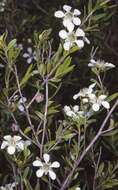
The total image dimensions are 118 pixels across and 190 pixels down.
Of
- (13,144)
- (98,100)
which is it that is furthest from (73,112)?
(13,144)

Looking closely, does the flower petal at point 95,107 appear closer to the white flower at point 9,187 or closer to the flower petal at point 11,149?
the flower petal at point 11,149

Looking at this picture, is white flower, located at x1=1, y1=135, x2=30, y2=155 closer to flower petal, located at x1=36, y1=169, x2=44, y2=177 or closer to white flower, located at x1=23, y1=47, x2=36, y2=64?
flower petal, located at x1=36, y1=169, x2=44, y2=177

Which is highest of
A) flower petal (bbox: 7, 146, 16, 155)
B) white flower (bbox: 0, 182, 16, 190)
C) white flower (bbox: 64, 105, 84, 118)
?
white flower (bbox: 64, 105, 84, 118)

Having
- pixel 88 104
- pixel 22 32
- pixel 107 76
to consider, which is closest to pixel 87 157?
pixel 88 104

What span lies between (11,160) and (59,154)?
0.32 m

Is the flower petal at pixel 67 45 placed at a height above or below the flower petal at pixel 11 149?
above

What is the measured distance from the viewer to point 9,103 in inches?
56.3

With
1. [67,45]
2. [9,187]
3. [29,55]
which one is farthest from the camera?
[29,55]

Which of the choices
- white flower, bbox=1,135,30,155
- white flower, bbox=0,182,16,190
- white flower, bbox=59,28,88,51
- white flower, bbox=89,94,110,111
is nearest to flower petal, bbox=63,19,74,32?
white flower, bbox=59,28,88,51

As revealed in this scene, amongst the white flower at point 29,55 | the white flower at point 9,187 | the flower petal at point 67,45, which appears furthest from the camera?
the white flower at point 29,55

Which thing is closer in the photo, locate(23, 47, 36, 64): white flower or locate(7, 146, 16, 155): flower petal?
locate(7, 146, 16, 155): flower petal

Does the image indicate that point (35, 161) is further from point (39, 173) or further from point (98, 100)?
point (98, 100)

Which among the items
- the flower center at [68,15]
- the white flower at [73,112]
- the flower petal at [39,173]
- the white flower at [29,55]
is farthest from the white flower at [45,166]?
the white flower at [29,55]

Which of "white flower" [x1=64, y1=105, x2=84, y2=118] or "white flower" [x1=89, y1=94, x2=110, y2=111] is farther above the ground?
"white flower" [x1=89, y1=94, x2=110, y2=111]
